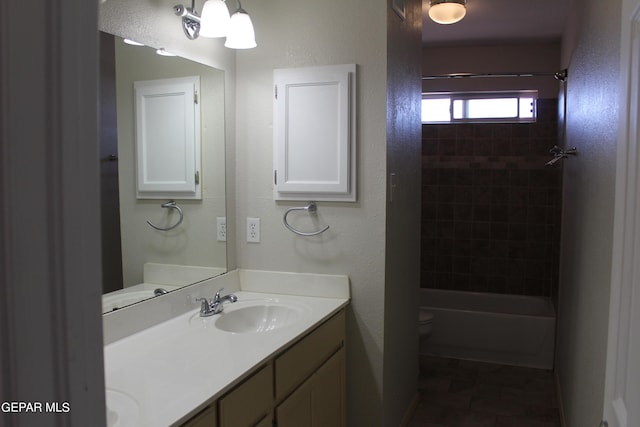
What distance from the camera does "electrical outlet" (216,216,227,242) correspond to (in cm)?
237

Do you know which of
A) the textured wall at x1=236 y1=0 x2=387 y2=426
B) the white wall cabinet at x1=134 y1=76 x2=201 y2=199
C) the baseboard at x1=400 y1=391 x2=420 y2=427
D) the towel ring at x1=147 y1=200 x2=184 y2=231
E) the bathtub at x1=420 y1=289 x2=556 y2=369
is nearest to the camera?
the white wall cabinet at x1=134 y1=76 x2=201 y2=199

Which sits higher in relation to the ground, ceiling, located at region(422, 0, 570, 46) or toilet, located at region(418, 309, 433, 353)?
ceiling, located at region(422, 0, 570, 46)

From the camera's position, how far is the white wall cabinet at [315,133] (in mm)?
2256

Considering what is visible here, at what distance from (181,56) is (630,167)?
5.69ft

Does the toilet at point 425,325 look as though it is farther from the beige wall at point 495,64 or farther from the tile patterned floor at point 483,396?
the beige wall at point 495,64

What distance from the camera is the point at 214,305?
2086mm

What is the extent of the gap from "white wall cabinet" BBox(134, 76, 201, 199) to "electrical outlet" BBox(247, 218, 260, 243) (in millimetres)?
333

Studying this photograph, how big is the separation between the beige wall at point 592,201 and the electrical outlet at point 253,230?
1.44 meters

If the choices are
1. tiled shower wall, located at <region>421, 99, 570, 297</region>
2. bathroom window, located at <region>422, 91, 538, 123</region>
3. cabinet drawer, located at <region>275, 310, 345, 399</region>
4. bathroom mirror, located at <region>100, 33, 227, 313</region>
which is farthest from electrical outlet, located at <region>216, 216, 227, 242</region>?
bathroom window, located at <region>422, 91, 538, 123</region>

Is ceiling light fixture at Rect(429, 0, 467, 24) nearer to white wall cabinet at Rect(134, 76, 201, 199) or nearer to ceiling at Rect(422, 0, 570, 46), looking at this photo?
ceiling at Rect(422, 0, 570, 46)

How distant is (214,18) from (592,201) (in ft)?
5.32

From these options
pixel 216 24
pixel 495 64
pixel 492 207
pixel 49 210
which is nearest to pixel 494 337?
pixel 492 207

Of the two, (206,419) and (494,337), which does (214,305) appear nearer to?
(206,419)

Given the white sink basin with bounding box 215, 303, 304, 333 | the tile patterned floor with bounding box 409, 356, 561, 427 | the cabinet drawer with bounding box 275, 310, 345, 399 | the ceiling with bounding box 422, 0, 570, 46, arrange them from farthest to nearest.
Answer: the ceiling with bounding box 422, 0, 570, 46, the tile patterned floor with bounding box 409, 356, 561, 427, the white sink basin with bounding box 215, 303, 304, 333, the cabinet drawer with bounding box 275, 310, 345, 399
